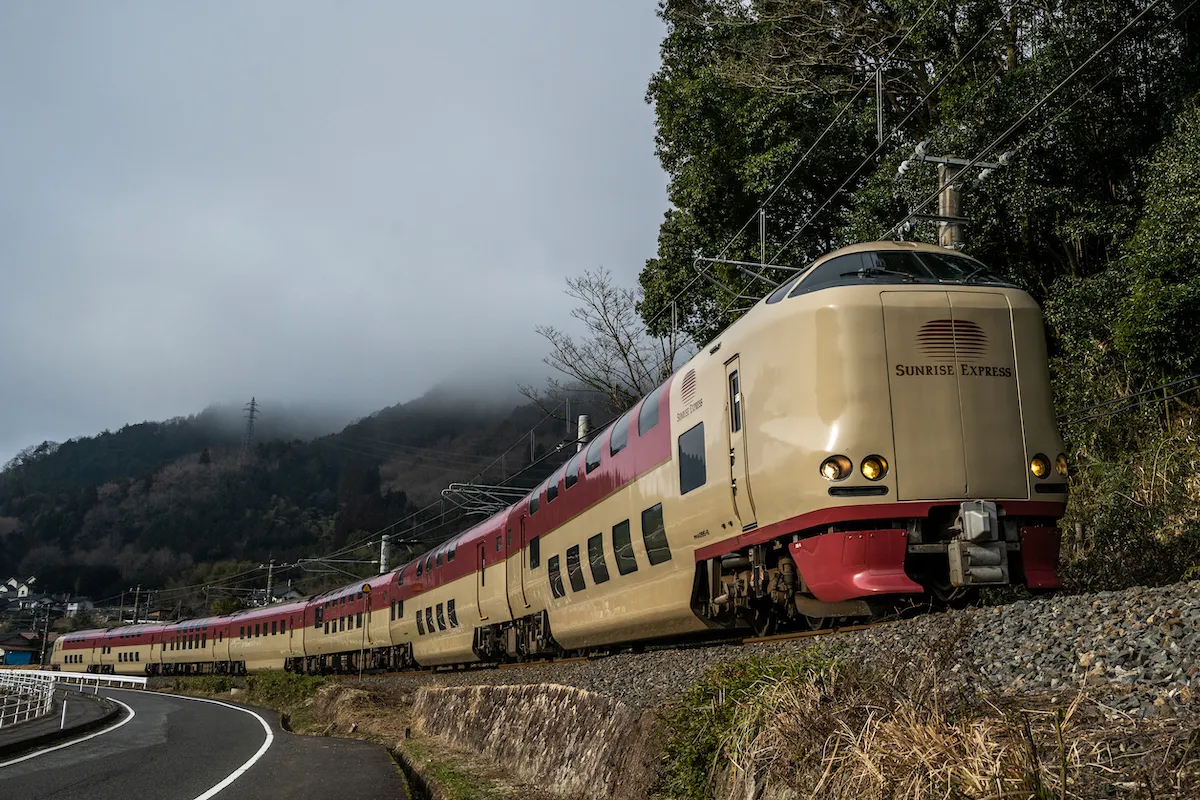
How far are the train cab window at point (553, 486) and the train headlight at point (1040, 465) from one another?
29.5ft

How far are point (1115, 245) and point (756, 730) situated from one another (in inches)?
626

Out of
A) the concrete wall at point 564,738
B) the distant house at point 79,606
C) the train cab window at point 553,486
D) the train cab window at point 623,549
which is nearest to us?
the concrete wall at point 564,738

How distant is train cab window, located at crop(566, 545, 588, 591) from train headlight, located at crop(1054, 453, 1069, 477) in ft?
25.1

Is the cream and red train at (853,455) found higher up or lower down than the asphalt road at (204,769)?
higher up

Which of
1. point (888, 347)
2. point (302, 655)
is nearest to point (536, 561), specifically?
point (888, 347)

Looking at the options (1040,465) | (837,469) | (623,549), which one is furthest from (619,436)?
(1040,465)

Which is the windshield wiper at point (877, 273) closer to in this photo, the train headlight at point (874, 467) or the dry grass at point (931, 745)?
the train headlight at point (874, 467)

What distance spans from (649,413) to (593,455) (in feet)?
7.64

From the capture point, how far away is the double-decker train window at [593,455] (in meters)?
14.6

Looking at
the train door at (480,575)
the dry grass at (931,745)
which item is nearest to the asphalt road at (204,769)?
the train door at (480,575)

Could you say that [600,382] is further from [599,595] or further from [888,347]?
[888,347]

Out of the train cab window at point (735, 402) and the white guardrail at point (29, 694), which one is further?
the white guardrail at point (29, 694)

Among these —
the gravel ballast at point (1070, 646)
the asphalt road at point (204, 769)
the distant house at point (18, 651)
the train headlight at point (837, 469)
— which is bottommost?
the distant house at point (18, 651)

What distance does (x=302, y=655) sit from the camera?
3941 centimetres
